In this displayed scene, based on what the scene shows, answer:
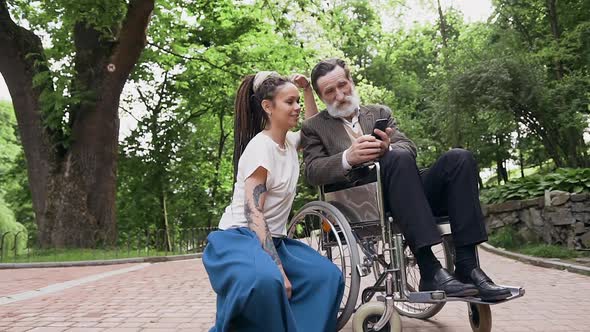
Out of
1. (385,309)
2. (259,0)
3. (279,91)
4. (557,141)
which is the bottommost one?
(385,309)

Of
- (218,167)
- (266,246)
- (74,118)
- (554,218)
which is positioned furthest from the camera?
(218,167)

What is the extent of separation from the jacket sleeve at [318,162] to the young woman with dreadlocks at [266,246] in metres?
0.24

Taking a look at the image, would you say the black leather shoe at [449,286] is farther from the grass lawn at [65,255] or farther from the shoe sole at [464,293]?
the grass lawn at [65,255]

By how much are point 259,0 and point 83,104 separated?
4.26 metres

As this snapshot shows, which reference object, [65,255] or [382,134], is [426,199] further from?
[65,255]

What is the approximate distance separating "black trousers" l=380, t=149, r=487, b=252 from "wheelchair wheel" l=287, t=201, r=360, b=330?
0.82 ft

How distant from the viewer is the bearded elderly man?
2.54 meters

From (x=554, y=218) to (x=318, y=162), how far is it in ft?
22.3

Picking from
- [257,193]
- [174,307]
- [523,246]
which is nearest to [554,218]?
[523,246]

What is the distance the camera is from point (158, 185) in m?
17.7

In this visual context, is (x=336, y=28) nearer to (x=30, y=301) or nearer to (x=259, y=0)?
(x=259, y=0)

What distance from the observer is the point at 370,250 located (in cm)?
290

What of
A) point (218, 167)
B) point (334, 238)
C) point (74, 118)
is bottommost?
point (334, 238)

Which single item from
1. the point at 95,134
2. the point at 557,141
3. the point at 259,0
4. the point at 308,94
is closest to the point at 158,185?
the point at 95,134
